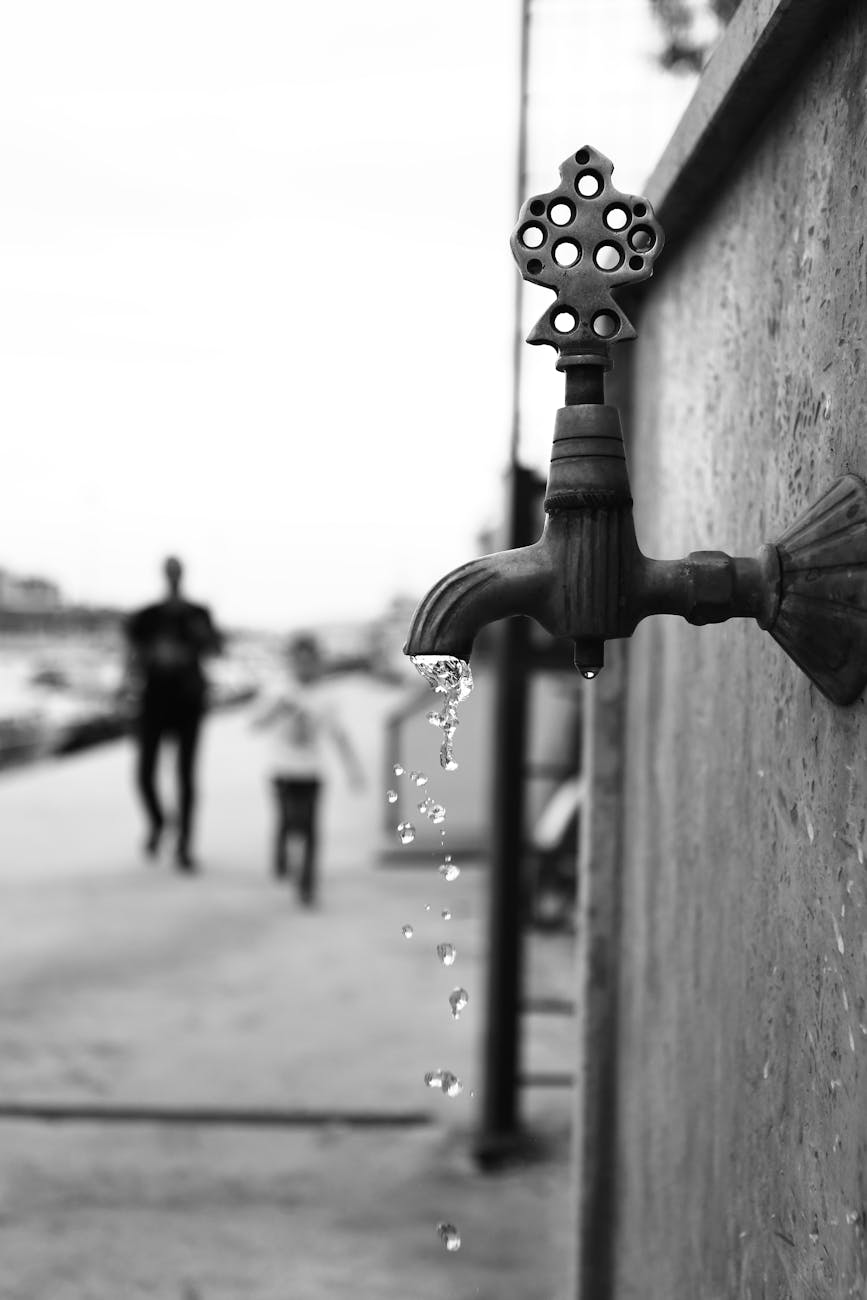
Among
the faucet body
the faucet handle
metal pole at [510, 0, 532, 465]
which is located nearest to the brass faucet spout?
the faucet body

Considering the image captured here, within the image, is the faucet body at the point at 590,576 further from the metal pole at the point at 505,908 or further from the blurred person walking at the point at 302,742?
the blurred person walking at the point at 302,742

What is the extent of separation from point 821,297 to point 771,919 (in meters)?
0.58

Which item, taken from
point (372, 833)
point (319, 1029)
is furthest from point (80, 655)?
point (319, 1029)

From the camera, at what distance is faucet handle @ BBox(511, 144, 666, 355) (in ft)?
3.84

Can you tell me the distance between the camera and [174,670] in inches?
315

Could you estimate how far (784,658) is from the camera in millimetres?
1289

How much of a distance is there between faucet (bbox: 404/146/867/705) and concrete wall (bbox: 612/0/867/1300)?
0.11 m

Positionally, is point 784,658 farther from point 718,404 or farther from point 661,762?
point 661,762

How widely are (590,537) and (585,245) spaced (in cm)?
25

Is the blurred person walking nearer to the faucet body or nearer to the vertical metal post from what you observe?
the vertical metal post

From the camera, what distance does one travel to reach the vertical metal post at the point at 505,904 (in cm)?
431

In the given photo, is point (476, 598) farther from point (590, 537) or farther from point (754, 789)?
point (754, 789)

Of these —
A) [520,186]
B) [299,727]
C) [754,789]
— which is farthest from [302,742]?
[754,789]

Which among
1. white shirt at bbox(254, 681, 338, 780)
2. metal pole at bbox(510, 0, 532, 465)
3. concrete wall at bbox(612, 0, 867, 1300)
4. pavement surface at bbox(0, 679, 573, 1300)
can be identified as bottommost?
pavement surface at bbox(0, 679, 573, 1300)
